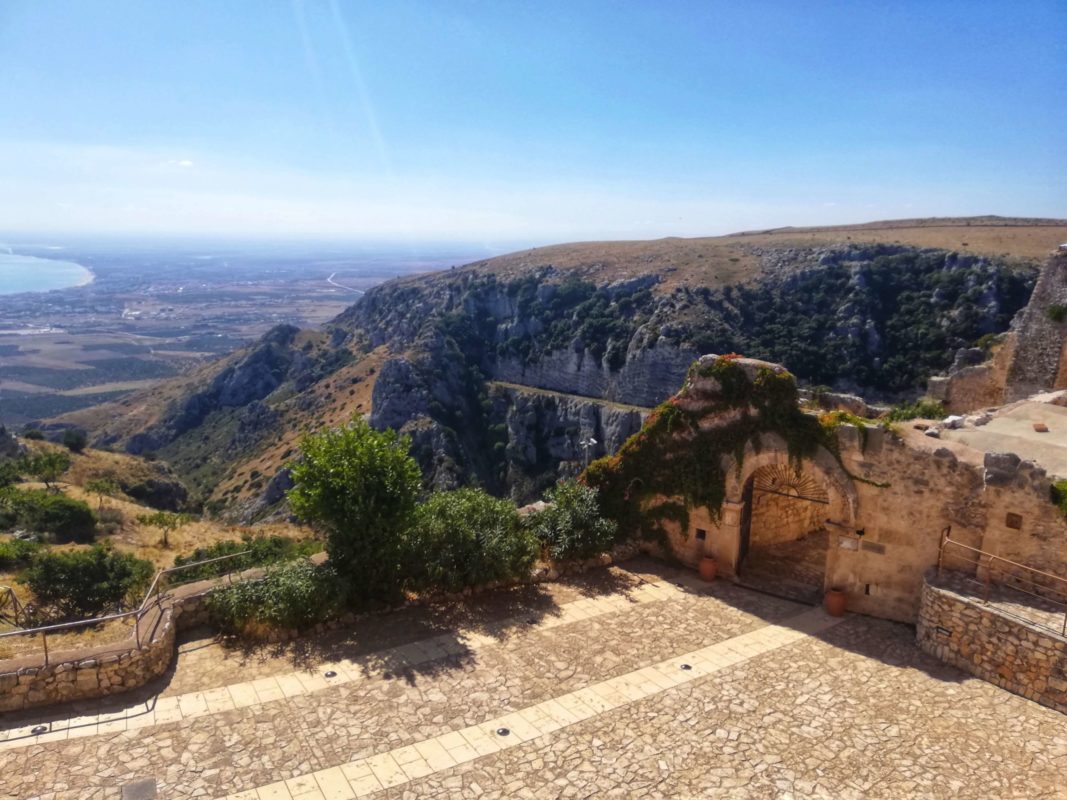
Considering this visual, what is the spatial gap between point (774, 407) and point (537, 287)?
9858 centimetres

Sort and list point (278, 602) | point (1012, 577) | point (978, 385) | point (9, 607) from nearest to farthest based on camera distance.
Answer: point (278, 602), point (1012, 577), point (9, 607), point (978, 385)

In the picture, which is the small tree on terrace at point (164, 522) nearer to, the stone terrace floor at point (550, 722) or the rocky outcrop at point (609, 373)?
the stone terrace floor at point (550, 722)

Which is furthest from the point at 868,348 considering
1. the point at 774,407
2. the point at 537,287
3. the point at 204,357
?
the point at 204,357

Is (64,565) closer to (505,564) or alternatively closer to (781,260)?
(505,564)

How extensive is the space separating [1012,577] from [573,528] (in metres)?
7.64

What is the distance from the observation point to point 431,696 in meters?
9.37

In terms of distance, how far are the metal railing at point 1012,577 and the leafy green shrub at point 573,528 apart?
615cm

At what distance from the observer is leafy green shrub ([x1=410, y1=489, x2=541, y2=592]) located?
12.2 m

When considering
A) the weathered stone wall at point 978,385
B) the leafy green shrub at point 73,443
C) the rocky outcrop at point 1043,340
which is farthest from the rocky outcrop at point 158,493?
the rocky outcrop at point 1043,340

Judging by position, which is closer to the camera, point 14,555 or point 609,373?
point 14,555

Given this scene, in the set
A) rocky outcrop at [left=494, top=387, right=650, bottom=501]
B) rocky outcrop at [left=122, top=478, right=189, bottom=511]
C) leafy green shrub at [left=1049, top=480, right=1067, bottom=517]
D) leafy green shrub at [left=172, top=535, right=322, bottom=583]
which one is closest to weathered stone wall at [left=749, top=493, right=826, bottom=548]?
leafy green shrub at [left=1049, top=480, right=1067, bottom=517]

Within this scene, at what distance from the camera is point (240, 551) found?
21953 millimetres

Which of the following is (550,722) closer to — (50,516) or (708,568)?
(708,568)

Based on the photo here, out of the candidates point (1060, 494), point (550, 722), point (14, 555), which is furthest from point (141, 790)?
point (14, 555)
